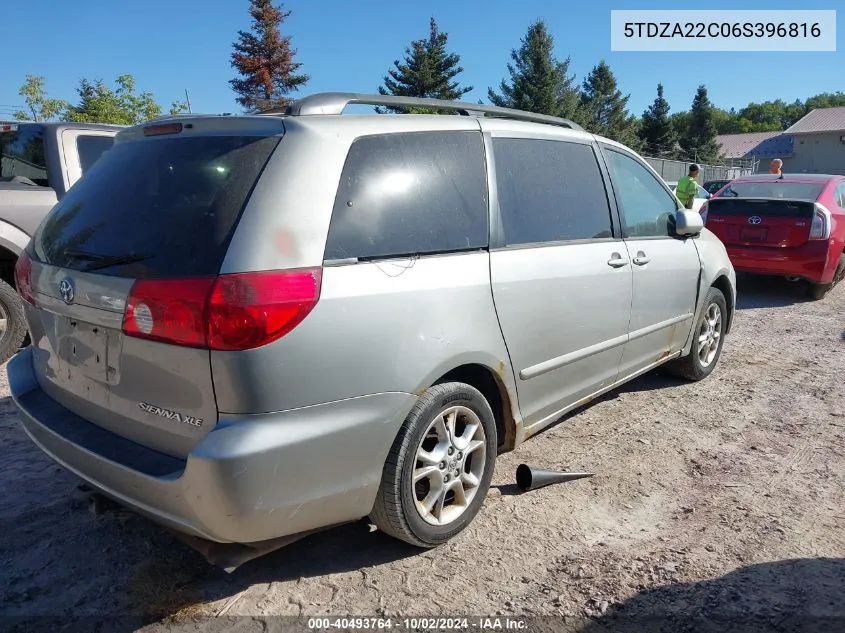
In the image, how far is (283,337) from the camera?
6.88 feet

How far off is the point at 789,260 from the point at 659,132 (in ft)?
207

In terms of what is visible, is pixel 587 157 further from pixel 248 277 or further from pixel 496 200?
pixel 248 277

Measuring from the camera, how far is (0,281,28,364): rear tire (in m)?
5.12

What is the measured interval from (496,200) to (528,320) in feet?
1.90

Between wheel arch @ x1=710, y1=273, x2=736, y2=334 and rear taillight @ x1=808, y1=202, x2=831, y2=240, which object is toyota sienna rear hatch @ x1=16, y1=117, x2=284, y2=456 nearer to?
wheel arch @ x1=710, y1=273, x2=736, y2=334

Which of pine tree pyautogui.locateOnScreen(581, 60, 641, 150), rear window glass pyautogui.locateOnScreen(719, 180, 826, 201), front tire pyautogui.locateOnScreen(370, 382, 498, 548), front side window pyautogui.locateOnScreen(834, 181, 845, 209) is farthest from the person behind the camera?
pine tree pyautogui.locateOnScreen(581, 60, 641, 150)

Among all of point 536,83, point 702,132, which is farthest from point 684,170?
point 702,132

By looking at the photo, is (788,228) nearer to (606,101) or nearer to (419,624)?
(419,624)

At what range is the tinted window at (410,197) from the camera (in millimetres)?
2371

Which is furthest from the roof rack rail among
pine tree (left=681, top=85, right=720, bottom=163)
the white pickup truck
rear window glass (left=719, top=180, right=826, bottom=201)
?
pine tree (left=681, top=85, right=720, bottom=163)

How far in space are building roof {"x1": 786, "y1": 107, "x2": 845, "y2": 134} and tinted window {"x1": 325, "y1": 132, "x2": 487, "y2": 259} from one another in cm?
6264

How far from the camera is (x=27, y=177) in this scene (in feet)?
18.3

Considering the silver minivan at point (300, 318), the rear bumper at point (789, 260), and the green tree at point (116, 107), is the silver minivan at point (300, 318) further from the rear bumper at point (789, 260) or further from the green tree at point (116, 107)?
the green tree at point (116, 107)

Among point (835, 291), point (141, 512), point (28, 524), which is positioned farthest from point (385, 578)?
point (835, 291)
